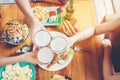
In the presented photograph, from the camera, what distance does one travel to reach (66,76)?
1.35 m

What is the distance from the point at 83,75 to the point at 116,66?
212 millimetres

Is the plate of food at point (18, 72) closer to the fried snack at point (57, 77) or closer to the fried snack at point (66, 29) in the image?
the fried snack at point (57, 77)

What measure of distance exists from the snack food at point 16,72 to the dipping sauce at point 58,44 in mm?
188

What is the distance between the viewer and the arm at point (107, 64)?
1363mm

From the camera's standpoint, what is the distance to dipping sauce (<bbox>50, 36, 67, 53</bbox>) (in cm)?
131

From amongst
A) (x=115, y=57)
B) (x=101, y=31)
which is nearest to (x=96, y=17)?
(x=101, y=31)

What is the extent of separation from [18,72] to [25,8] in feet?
1.25

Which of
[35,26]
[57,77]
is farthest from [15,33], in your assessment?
[57,77]

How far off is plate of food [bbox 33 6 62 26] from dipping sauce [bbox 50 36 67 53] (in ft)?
0.47

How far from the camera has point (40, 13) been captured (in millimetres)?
1433

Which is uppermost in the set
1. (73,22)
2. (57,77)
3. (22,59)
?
(73,22)

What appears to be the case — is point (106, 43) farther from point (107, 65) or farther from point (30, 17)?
point (30, 17)

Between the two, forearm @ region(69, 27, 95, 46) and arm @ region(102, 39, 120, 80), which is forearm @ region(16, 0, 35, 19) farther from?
arm @ region(102, 39, 120, 80)

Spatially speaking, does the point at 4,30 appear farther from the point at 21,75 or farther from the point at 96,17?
the point at 96,17
